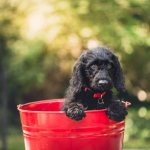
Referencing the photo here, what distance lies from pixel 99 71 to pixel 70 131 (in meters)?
0.40

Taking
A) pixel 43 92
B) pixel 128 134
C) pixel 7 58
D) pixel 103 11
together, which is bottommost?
pixel 128 134

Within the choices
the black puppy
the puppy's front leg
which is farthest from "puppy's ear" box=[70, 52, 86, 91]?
the puppy's front leg

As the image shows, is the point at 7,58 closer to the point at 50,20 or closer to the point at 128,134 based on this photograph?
the point at 50,20

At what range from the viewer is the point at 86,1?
7109mm

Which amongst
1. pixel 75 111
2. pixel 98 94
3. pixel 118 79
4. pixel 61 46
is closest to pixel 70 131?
pixel 75 111

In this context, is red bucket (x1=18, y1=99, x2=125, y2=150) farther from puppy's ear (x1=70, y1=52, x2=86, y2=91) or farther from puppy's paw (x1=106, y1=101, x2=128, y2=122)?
puppy's ear (x1=70, y1=52, x2=86, y2=91)

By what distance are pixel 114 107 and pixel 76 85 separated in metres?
0.27

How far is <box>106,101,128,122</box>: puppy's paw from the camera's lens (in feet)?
11.3

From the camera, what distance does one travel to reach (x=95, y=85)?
11.1 feet

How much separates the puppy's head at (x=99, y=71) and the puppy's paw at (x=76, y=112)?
15 cm

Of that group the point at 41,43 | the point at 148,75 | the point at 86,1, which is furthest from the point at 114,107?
the point at 148,75

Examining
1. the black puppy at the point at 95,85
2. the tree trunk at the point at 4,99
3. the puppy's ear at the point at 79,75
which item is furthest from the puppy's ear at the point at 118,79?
the tree trunk at the point at 4,99

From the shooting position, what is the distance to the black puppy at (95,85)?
3.39 meters

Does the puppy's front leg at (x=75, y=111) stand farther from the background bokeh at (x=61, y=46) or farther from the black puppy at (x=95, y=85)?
the background bokeh at (x=61, y=46)
